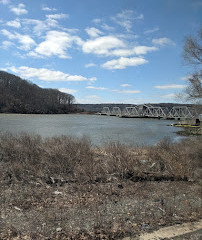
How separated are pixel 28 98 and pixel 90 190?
17107 cm

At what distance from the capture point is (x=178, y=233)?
200 inches

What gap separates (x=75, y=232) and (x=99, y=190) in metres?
2.80

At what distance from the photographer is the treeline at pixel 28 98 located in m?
146

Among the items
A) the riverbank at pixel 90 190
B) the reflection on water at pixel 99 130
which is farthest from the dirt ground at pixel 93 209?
the reflection on water at pixel 99 130

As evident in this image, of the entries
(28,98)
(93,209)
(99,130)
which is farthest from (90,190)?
(28,98)

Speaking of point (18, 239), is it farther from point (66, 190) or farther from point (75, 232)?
point (66, 190)

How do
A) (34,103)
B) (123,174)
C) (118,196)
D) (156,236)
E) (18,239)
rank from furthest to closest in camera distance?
(34,103) < (123,174) < (118,196) < (156,236) < (18,239)

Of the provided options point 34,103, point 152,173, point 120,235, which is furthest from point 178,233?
point 34,103

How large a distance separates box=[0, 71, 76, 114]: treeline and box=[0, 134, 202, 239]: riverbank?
140805mm

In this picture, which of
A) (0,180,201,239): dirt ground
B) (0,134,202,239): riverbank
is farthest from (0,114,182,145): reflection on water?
(0,180,201,239): dirt ground

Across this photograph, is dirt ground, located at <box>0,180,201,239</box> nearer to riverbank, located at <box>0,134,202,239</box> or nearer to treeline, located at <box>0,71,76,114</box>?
→ riverbank, located at <box>0,134,202,239</box>

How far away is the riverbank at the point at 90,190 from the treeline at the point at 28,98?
462 feet

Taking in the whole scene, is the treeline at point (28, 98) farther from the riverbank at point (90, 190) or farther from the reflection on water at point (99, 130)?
the riverbank at point (90, 190)

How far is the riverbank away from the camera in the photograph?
527 cm
